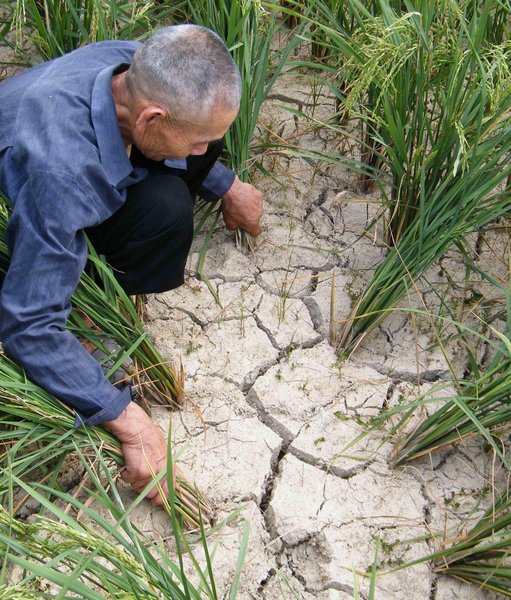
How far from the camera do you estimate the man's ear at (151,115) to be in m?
1.68

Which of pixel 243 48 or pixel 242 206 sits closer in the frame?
pixel 243 48

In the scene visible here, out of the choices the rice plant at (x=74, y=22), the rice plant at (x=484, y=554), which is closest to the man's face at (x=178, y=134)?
the rice plant at (x=74, y=22)

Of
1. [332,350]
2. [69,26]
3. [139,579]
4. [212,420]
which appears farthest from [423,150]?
[139,579]

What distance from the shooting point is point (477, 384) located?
177cm

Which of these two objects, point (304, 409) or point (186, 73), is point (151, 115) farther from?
point (304, 409)

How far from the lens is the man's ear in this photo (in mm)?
1676

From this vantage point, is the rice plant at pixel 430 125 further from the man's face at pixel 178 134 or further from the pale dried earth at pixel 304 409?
the man's face at pixel 178 134

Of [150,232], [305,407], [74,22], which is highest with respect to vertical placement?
[74,22]

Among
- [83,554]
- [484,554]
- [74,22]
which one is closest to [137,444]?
[83,554]

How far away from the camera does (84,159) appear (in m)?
1.69

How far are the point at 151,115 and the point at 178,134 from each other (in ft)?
0.25

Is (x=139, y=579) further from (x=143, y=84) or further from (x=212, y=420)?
(x=143, y=84)

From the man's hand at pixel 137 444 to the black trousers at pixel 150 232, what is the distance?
0.40m

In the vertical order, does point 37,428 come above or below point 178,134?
below
